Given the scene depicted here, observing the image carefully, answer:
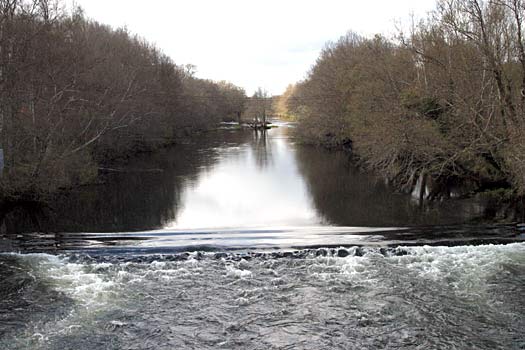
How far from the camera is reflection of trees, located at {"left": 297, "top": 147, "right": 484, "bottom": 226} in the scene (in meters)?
14.8

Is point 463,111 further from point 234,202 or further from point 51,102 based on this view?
point 51,102

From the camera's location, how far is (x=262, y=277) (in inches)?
391

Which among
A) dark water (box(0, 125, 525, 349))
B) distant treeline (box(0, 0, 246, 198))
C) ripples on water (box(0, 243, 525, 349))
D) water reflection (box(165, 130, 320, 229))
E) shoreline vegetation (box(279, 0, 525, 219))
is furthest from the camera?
distant treeline (box(0, 0, 246, 198))

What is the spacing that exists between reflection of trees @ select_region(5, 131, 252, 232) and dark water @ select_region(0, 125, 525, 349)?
125 millimetres

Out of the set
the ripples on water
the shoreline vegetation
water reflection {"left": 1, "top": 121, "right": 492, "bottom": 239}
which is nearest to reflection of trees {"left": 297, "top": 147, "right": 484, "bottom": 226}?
water reflection {"left": 1, "top": 121, "right": 492, "bottom": 239}

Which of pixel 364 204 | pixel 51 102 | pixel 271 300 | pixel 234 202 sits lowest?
pixel 271 300

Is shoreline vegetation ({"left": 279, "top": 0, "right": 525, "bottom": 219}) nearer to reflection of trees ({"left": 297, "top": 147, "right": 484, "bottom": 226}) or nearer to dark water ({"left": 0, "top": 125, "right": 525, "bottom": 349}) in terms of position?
reflection of trees ({"left": 297, "top": 147, "right": 484, "bottom": 226})

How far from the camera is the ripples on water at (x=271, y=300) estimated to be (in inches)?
291

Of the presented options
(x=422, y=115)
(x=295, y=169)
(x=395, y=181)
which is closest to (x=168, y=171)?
(x=295, y=169)

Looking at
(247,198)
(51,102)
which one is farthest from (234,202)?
(51,102)

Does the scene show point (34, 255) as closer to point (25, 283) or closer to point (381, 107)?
point (25, 283)

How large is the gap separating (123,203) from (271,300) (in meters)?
11.0

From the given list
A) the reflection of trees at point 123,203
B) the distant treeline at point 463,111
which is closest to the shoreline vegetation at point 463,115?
the distant treeline at point 463,111

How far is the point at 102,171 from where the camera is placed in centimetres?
2625
